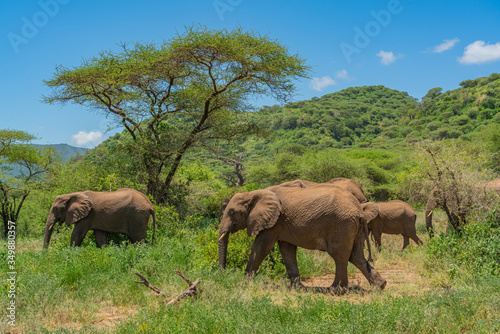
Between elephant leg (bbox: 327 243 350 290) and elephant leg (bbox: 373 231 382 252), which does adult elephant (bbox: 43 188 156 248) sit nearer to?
elephant leg (bbox: 327 243 350 290)

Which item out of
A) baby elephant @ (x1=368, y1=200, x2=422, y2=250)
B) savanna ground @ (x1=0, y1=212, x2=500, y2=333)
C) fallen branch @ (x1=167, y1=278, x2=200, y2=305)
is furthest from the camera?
baby elephant @ (x1=368, y1=200, x2=422, y2=250)

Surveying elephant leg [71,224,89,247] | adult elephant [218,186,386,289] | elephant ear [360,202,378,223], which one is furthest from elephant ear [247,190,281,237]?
elephant leg [71,224,89,247]

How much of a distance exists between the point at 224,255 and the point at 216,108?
11.1 metres

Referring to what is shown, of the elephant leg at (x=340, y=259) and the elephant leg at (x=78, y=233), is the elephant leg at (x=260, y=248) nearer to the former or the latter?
the elephant leg at (x=340, y=259)

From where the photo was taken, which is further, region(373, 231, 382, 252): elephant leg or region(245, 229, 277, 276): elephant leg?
region(373, 231, 382, 252): elephant leg

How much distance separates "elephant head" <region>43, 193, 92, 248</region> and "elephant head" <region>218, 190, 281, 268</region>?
16.3 feet

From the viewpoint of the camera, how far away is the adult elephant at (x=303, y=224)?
7121mm

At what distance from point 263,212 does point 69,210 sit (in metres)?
6.23

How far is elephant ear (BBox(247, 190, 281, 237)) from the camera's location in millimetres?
7379

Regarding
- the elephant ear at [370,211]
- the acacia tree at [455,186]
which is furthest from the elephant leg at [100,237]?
the acacia tree at [455,186]

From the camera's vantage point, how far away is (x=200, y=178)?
110ft

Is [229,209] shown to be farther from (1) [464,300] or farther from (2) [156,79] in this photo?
(2) [156,79]

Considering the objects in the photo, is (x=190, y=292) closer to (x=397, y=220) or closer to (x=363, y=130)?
(x=397, y=220)

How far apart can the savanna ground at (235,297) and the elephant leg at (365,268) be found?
20 centimetres
